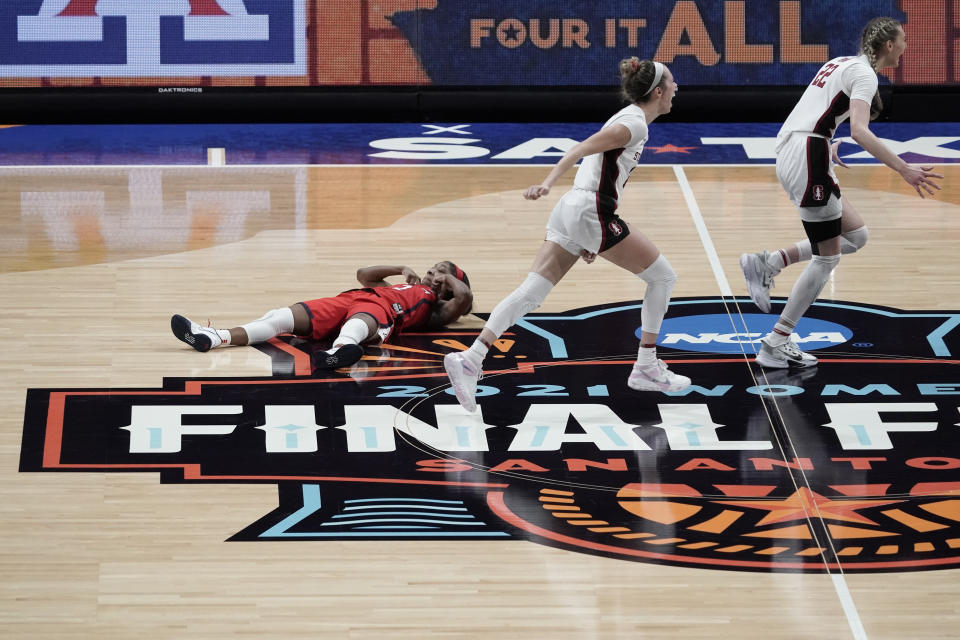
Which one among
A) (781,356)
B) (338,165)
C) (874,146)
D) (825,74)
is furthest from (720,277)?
(338,165)

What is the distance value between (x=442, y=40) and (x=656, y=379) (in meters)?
7.07

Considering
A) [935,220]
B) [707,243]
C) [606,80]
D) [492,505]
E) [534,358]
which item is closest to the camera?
[492,505]

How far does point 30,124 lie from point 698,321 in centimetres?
761

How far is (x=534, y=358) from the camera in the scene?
6.77 metres

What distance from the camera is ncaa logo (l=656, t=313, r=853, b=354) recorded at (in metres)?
6.98

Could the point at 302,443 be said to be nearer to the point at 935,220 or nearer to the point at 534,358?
the point at 534,358

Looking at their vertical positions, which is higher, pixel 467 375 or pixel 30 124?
pixel 30 124

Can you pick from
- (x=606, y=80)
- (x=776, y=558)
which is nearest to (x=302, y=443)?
(x=776, y=558)

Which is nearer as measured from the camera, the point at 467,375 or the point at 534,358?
the point at 467,375

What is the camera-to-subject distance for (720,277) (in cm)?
818

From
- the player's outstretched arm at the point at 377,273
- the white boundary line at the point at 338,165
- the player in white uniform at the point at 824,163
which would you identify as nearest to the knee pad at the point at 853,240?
the player in white uniform at the point at 824,163

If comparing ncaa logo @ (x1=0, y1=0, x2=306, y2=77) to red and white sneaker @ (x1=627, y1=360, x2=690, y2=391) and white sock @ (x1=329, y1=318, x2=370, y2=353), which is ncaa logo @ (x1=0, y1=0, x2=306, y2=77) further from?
red and white sneaker @ (x1=627, y1=360, x2=690, y2=391)

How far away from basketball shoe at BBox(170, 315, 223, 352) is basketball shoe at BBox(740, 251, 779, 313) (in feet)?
8.38

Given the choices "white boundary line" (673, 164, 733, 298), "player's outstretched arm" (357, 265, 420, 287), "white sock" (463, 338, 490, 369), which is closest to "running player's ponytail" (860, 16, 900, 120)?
"white boundary line" (673, 164, 733, 298)
